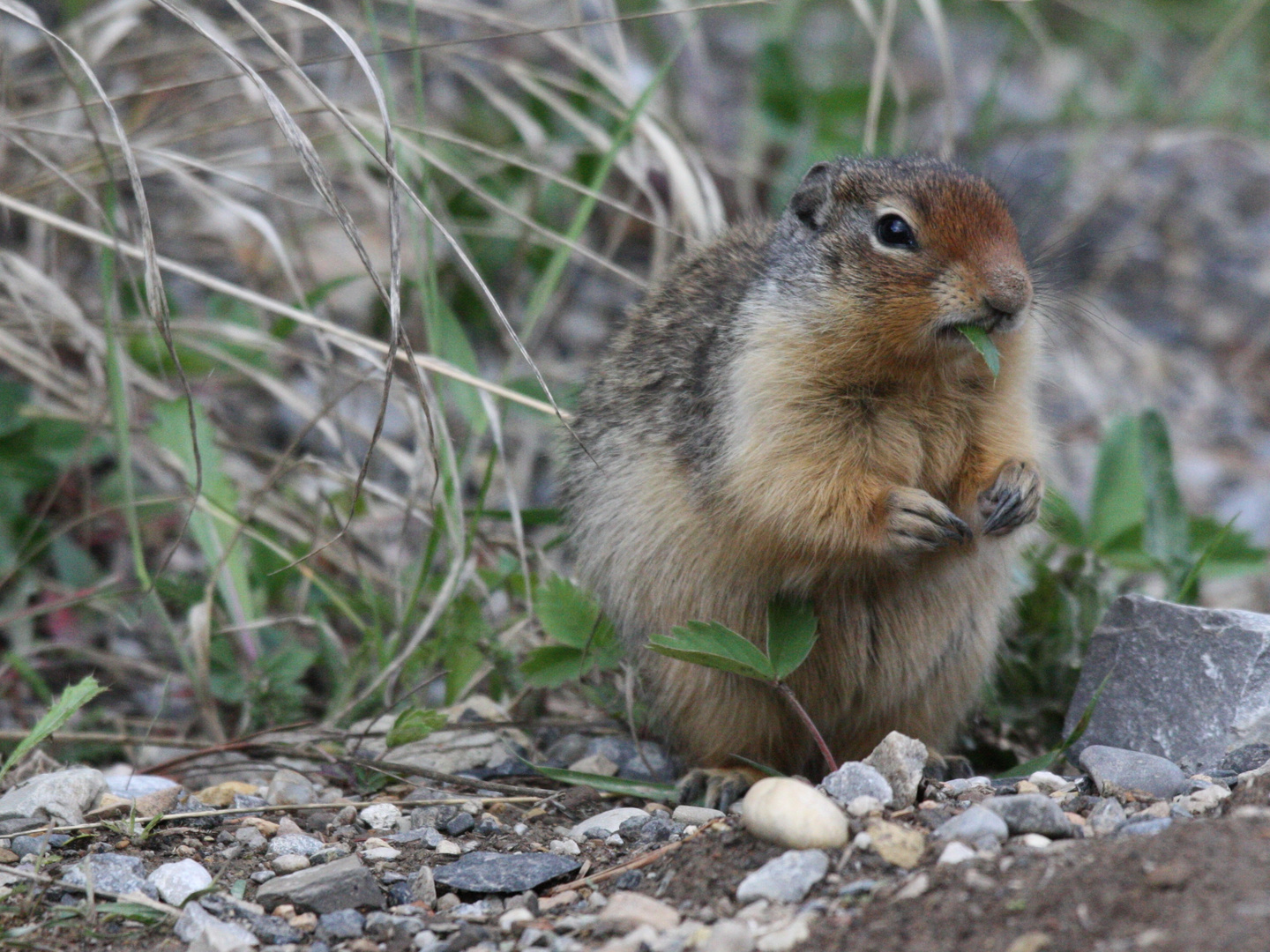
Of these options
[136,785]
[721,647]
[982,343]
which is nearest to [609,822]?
[721,647]

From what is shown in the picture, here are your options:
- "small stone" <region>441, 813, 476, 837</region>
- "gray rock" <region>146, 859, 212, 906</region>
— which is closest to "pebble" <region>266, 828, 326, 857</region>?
"gray rock" <region>146, 859, 212, 906</region>

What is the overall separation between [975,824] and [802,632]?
0.88 m

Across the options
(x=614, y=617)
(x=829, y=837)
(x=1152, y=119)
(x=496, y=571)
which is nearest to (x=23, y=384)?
(x=496, y=571)

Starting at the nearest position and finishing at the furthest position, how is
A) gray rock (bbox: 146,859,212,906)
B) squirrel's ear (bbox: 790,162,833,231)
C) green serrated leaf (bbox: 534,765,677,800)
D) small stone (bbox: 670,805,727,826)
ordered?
gray rock (bbox: 146,859,212,906) < small stone (bbox: 670,805,727,826) < green serrated leaf (bbox: 534,765,677,800) < squirrel's ear (bbox: 790,162,833,231)

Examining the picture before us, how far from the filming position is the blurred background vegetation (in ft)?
13.9

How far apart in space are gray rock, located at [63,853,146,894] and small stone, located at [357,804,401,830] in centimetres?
57

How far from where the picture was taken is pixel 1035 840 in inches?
107

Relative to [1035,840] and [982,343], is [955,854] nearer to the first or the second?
[1035,840]

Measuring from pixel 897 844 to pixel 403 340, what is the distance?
178cm

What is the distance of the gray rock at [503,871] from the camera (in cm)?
Answer: 303

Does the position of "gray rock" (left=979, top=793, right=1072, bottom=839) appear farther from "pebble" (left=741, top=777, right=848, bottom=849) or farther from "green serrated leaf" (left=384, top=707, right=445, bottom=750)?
"green serrated leaf" (left=384, top=707, right=445, bottom=750)

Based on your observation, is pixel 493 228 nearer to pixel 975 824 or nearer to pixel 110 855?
pixel 110 855

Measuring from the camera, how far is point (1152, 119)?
8.44m

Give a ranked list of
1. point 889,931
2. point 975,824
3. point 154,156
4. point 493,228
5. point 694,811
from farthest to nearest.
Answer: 1. point 493,228
2. point 154,156
3. point 694,811
4. point 975,824
5. point 889,931
